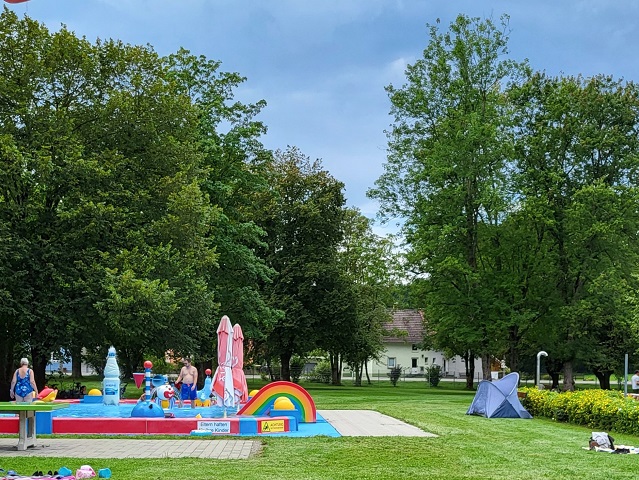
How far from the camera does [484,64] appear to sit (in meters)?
41.2

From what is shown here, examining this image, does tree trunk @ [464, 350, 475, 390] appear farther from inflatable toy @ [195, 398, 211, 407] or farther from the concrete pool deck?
the concrete pool deck

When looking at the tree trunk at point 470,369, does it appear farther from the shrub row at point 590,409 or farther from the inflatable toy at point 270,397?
the inflatable toy at point 270,397

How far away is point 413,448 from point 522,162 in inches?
1144

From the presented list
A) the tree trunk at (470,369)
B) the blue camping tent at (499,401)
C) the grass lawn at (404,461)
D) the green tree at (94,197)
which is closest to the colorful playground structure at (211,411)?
the grass lawn at (404,461)

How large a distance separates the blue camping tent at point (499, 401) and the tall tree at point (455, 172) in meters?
13.5

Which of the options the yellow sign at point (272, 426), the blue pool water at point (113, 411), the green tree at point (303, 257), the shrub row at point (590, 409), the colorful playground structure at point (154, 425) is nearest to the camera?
the colorful playground structure at point (154, 425)

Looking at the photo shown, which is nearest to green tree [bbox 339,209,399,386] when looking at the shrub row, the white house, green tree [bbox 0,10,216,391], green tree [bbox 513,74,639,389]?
green tree [bbox 513,74,639,389]

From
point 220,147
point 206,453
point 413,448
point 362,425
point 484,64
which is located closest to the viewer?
point 206,453

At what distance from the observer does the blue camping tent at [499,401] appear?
23.9m

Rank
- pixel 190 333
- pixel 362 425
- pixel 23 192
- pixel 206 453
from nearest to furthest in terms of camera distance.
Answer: pixel 206 453 → pixel 362 425 → pixel 23 192 → pixel 190 333

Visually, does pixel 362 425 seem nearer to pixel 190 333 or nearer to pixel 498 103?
pixel 190 333

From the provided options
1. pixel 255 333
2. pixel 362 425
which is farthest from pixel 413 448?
pixel 255 333

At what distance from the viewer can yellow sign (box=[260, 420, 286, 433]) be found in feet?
56.6

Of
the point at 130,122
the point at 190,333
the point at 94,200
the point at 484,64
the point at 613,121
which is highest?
the point at 484,64
